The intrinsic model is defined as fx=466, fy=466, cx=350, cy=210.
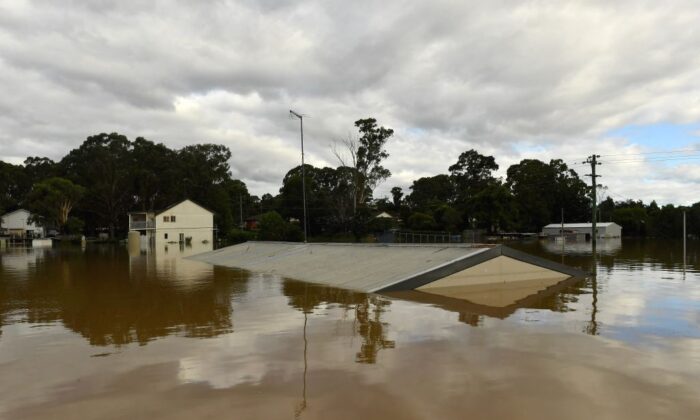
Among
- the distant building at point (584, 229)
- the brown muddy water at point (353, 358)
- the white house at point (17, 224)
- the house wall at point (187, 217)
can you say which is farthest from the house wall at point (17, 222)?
the distant building at point (584, 229)

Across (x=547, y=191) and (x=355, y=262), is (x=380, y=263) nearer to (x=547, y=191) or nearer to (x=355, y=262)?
(x=355, y=262)

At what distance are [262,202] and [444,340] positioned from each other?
401 feet

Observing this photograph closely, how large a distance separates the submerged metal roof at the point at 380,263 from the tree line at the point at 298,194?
24.0 metres

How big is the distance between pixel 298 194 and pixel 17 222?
55.3m

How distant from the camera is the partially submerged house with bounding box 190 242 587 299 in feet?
52.0

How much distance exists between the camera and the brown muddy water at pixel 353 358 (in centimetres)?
572

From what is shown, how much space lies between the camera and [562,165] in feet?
306

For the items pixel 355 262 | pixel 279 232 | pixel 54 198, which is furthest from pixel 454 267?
pixel 54 198

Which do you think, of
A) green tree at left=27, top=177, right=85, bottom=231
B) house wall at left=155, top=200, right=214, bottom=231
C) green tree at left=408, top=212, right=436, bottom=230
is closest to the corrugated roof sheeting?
green tree at left=408, top=212, right=436, bottom=230

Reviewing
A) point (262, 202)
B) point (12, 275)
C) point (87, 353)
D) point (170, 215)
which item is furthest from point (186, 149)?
point (87, 353)

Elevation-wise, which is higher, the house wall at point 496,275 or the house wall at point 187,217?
the house wall at point 187,217

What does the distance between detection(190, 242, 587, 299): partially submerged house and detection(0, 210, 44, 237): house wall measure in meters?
81.5

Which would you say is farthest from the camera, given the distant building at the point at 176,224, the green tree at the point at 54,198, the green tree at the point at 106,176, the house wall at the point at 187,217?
the green tree at the point at 106,176

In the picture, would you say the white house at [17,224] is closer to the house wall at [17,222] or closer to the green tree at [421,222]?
the house wall at [17,222]
